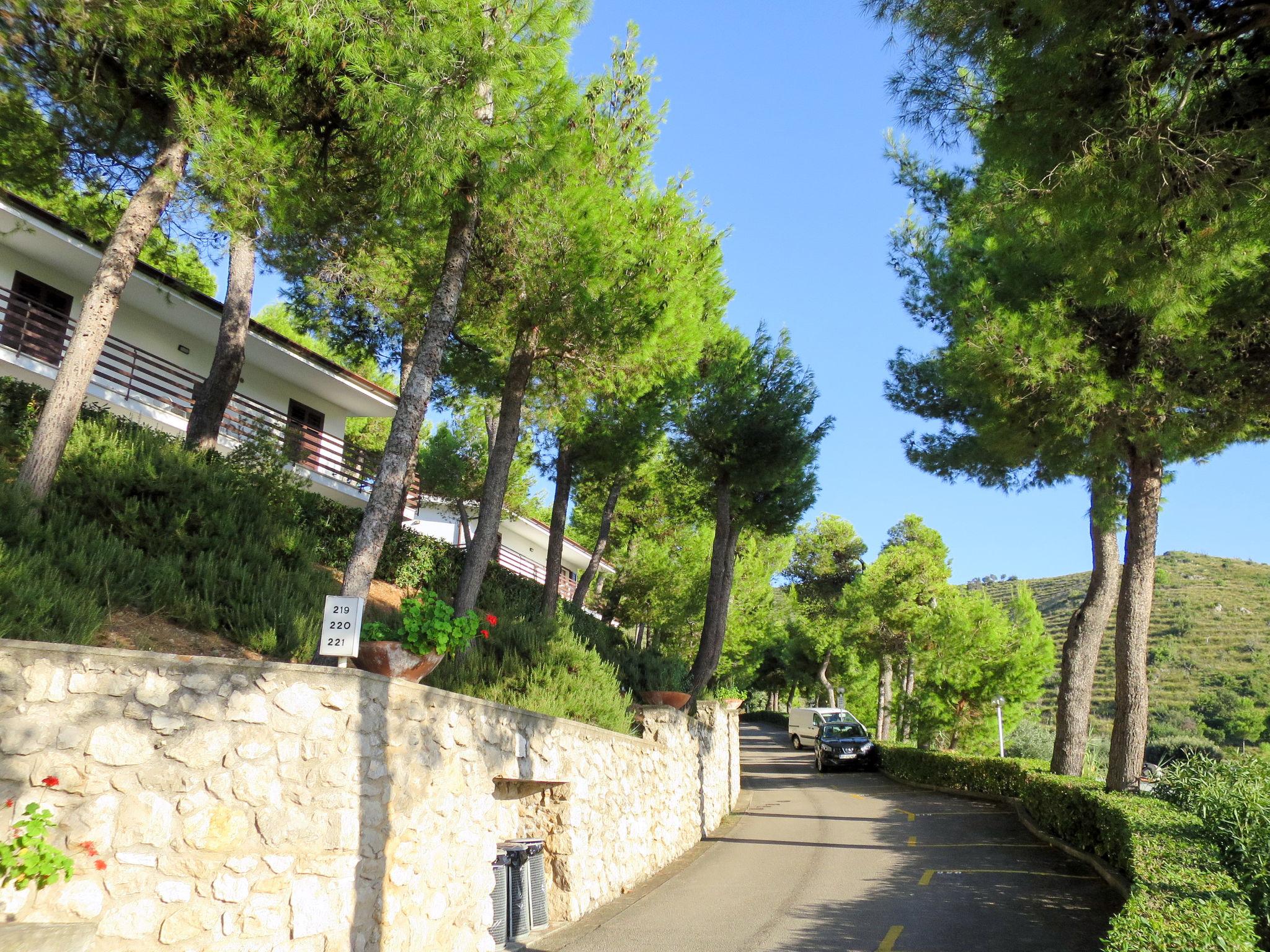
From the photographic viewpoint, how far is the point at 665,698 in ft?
46.9

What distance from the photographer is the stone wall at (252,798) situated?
498 centimetres

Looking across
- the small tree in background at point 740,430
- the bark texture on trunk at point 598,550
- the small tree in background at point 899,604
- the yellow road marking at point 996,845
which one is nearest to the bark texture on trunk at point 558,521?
the small tree in background at point 740,430

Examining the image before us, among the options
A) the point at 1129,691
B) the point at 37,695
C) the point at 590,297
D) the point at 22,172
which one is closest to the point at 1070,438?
the point at 1129,691

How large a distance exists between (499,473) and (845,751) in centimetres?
1948

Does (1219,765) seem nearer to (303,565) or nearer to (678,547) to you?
(303,565)

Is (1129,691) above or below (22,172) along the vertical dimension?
below

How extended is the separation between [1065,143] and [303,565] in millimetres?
9831

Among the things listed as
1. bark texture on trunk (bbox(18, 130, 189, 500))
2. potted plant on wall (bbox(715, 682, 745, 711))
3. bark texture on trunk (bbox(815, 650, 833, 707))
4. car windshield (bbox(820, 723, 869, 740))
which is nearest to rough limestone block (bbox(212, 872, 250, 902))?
bark texture on trunk (bbox(18, 130, 189, 500))

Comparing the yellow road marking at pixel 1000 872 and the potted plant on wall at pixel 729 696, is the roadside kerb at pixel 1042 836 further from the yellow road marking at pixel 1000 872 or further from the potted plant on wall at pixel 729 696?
the potted plant on wall at pixel 729 696

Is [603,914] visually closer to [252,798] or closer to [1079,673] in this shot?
[252,798]

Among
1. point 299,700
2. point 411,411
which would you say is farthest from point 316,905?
point 411,411

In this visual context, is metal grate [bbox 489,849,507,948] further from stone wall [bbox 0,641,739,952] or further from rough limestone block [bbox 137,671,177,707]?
rough limestone block [bbox 137,671,177,707]

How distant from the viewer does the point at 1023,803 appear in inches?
623

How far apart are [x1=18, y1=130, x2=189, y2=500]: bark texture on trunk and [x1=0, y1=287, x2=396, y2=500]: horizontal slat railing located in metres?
4.72
